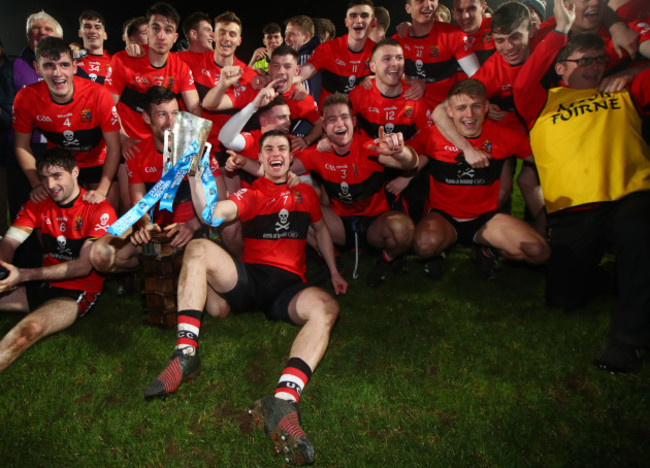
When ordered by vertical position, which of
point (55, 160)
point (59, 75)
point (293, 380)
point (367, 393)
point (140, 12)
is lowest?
point (367, 393)

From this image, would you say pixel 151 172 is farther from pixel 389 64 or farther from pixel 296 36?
pixel 296 36

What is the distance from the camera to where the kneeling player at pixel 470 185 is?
4.01m

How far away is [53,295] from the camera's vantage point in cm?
360

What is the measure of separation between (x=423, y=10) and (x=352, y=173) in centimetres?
205

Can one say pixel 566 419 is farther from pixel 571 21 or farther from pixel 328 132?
pixel 571 21

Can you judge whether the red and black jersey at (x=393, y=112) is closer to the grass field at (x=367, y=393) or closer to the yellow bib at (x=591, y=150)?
the yellow bib at (x=591, y=150)

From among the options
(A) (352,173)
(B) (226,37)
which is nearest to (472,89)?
(A) (352,173)

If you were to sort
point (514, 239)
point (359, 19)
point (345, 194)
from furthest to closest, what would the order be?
point (359, 19)
point (345, 194)
point (514, 239)

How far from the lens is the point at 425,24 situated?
4898mm

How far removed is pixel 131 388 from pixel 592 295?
3567 mm

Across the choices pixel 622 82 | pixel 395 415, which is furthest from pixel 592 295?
pixel 395 415

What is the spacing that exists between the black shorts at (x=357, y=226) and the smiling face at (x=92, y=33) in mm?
3893

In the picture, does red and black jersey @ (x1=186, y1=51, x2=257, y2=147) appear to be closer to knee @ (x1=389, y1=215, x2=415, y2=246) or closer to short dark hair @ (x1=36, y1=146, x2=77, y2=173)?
short dark hair @ (x1=36, y1=146, x2=77, y2=173)

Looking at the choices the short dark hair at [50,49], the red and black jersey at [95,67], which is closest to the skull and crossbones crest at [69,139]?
the short dark hair at [50,49]
